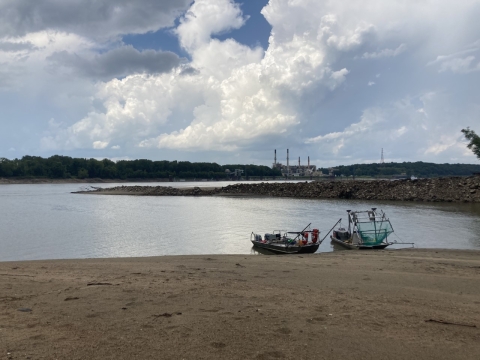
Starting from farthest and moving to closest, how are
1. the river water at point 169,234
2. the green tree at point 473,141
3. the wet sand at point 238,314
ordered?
the green tree at point 473,141
the river water at point 169,234
the wet sand at point 238,314

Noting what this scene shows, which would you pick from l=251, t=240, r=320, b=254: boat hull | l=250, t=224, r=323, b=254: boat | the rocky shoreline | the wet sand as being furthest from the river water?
the rocky shoreline

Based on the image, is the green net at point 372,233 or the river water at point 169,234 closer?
the river water at point 169,234

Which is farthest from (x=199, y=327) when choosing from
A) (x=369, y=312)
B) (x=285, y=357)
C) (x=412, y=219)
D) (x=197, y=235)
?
(x=412, y=219)

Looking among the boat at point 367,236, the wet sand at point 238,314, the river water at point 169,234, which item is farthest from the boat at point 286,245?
the wet sand at point 238,314

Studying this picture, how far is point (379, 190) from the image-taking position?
70875mm

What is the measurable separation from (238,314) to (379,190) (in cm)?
6779

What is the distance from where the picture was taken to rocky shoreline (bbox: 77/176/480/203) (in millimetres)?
60938

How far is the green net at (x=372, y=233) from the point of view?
76.3 feet

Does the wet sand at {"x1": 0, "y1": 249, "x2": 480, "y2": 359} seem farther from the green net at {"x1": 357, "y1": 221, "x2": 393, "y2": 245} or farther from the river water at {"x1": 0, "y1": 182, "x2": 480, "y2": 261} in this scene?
the green net at {"x1": 357, "y1": 221, "x2": 393, "y2": 245}

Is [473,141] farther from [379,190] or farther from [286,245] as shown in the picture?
[286,245]

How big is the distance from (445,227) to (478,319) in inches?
1038

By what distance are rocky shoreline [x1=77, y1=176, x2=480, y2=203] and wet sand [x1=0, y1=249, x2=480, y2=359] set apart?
5401cm

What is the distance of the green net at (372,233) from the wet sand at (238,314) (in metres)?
9.47

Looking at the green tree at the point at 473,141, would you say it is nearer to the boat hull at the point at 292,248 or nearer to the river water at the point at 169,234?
the river water at the point at 169,234
